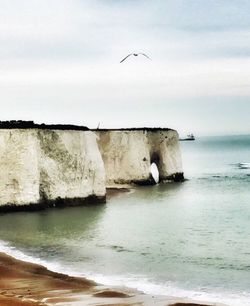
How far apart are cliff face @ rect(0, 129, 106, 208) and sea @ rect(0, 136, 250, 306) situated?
1.19 metres

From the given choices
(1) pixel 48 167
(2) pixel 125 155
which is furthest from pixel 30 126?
(2) pixel 125 155

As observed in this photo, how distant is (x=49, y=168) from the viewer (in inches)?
1231

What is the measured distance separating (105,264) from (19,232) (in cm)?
762

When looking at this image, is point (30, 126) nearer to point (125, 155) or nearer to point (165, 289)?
point (125, 155)

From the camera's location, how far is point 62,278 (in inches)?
586

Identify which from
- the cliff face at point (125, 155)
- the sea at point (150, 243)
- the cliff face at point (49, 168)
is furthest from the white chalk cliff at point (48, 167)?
the cliff face at point (125, 155)

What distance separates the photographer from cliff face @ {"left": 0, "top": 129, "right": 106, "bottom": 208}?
1173 inches

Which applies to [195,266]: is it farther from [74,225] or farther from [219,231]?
[74,225]

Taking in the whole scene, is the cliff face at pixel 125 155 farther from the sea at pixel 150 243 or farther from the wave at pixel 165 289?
the wave at pixel 165 289

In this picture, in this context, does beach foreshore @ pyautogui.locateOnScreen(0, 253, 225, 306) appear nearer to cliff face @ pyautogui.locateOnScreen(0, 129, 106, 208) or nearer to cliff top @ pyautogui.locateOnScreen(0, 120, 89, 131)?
cliff face @ pyautogui.locateOnScreen(0, 129, 106, 208)

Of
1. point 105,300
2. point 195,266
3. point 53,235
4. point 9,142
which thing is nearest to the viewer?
point 105,300

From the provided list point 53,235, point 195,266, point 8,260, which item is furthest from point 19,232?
point 195,266

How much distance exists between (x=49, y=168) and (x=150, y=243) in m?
12.2

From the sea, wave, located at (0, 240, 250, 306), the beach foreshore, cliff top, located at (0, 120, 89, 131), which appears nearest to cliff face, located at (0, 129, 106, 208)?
cliff top, located at (0, 120, 89, 131)
